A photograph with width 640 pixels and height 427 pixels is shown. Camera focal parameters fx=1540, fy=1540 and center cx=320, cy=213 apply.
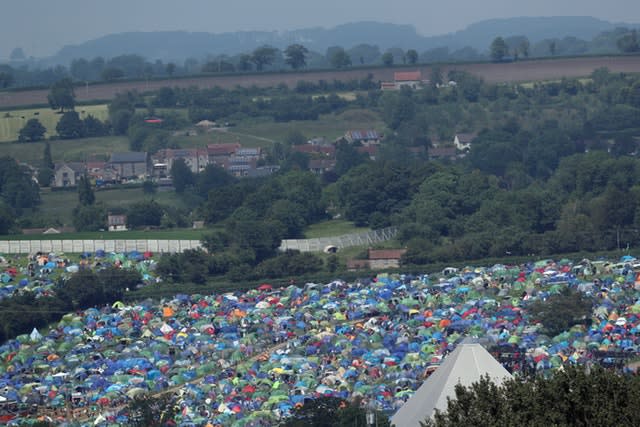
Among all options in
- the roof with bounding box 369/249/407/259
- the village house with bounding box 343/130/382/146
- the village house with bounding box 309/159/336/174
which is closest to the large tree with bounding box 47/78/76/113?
the village house with bounding box 343/130/382/146

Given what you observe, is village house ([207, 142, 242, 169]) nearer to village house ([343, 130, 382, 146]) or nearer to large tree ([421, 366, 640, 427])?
village house ([343, 130, 382, 146])

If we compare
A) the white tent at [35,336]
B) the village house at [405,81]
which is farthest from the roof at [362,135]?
the white tent at [35,336]

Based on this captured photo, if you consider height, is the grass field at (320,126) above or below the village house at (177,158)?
above

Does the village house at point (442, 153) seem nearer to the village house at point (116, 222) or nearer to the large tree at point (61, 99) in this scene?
the large tree at point (61, 99)

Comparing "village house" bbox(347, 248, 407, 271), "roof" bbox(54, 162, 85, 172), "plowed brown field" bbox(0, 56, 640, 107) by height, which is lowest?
"roof" bbox(54, 162, 85, 172)

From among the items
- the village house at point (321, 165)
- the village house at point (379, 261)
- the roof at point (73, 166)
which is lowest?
the village house at point (321, 165)

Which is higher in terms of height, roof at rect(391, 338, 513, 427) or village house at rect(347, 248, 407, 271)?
roof at rect(391, 338, 513, 427)

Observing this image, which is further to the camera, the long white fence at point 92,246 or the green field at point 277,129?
the green field at point 277,129
